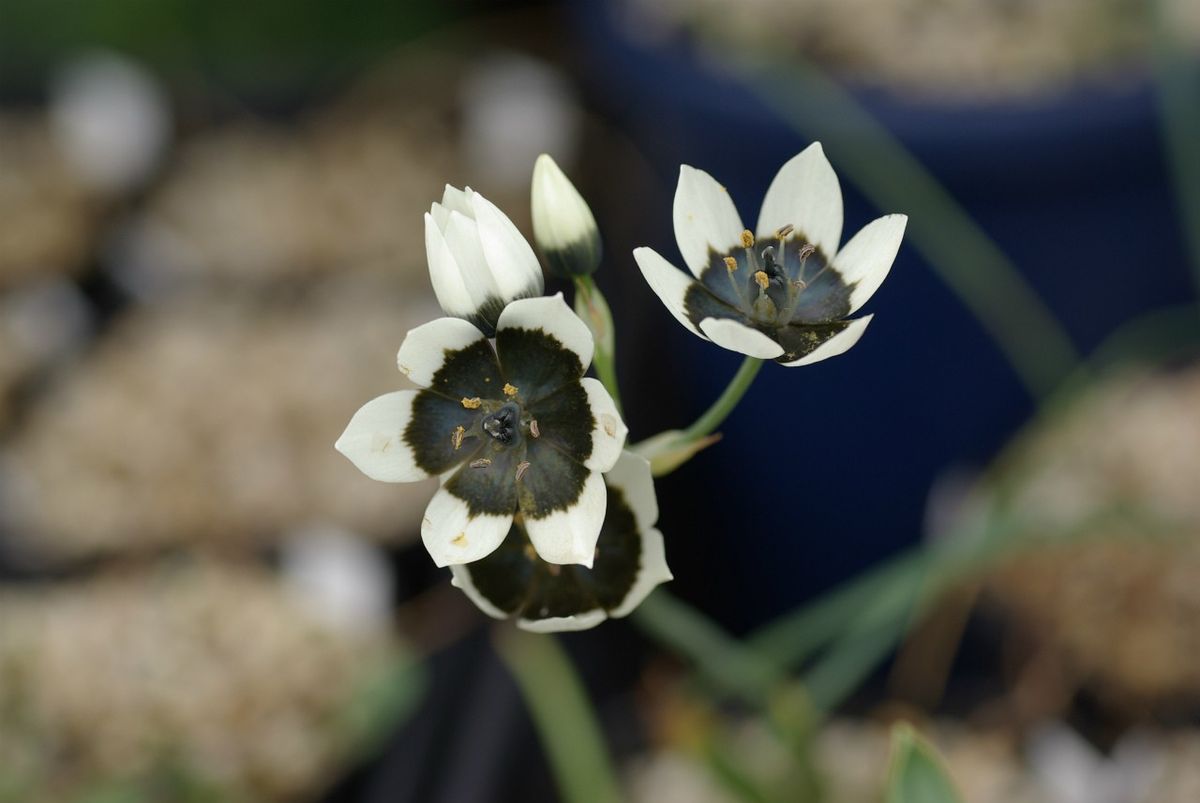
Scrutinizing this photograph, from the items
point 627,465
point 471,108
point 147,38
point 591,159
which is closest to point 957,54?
point 591,159

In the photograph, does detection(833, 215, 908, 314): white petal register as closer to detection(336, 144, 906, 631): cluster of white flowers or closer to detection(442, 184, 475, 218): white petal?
detection(336, 144, 906, 631): cluster of white flowers

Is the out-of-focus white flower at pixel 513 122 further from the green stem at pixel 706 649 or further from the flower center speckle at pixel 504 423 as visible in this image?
the flower center speckle at pixel 504 423

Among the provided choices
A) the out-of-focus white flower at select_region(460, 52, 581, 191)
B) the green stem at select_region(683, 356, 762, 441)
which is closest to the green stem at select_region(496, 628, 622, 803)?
the green stem at select_region(683, 356, 762, 441)

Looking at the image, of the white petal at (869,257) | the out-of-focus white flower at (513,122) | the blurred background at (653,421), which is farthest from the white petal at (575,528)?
the out-of-focus white flower at (513,122)

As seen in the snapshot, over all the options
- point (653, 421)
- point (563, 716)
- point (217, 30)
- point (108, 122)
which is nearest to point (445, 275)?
point (563, 716)

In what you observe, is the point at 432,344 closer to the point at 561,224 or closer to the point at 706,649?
the point at 561,224

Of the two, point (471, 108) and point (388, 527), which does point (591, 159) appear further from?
point (388, 527)
